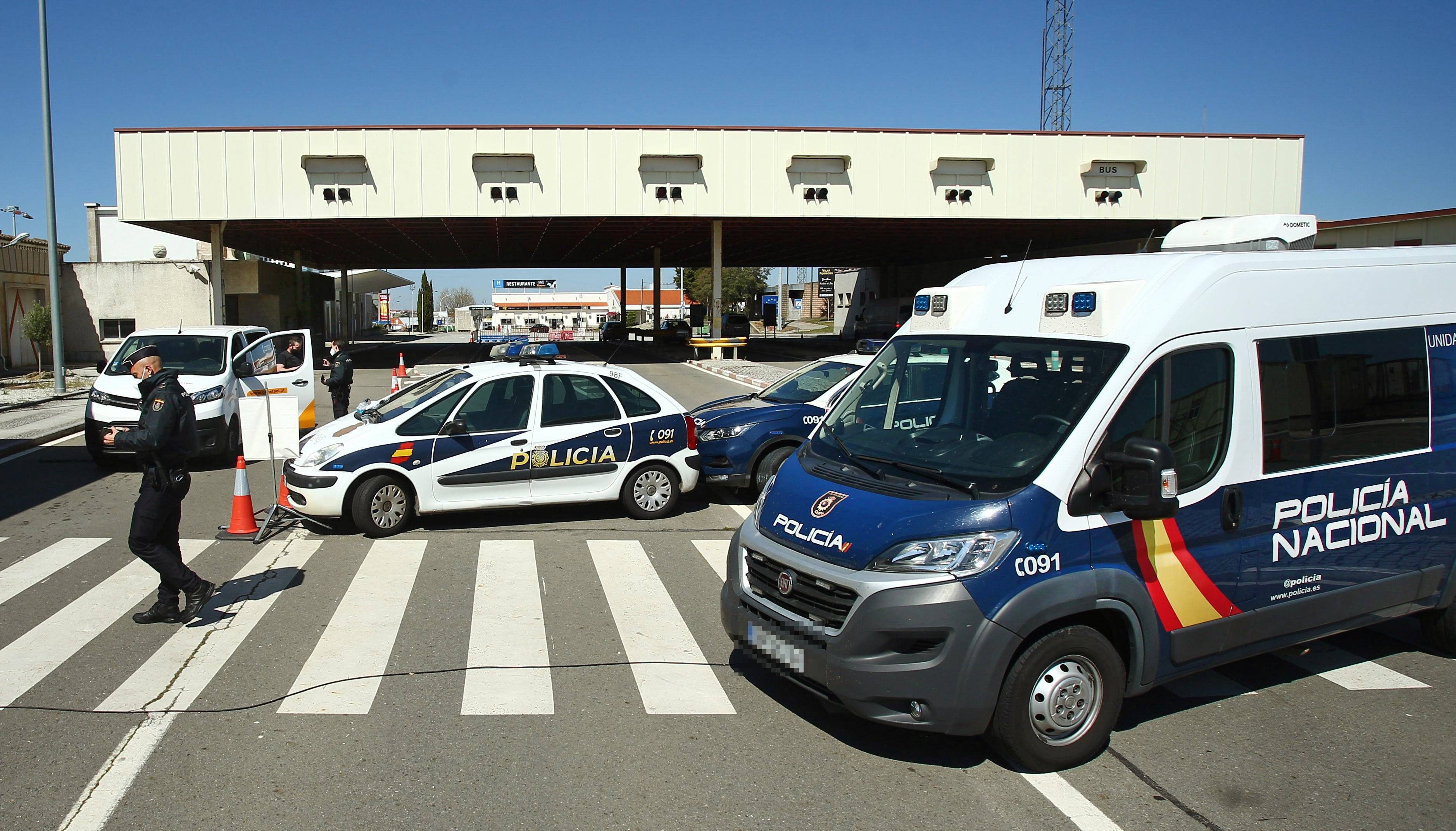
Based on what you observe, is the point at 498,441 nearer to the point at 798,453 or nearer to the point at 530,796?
the point at 798,453

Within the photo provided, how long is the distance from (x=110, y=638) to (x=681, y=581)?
3.85m

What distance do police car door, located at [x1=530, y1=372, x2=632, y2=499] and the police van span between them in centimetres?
414

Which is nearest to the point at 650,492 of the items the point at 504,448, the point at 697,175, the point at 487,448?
the point at 504,448

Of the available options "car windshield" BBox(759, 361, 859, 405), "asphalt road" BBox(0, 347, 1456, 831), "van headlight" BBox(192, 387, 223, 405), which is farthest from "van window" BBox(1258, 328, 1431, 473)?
"van headlight" BBox(192, 387, 223, 405)

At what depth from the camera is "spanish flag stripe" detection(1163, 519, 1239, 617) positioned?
4.59 m

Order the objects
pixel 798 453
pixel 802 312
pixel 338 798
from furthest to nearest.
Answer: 1. pixel 802 312
2. pixel 798 453
3. pixel 338 798

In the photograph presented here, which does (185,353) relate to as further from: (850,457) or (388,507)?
(850,457)

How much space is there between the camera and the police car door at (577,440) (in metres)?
9.29

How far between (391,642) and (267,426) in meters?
3.83

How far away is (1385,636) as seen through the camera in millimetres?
6484

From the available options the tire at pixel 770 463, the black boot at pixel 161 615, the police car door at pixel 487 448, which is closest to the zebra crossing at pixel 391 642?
the black boot at pixel 161 615

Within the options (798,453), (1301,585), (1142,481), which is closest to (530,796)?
(798,453)

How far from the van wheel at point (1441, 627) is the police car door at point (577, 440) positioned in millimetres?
6433

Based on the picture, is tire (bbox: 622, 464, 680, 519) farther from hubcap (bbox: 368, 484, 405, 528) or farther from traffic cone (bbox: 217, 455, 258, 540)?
traffic cone (bbox: 217, 455, 258, 540)
